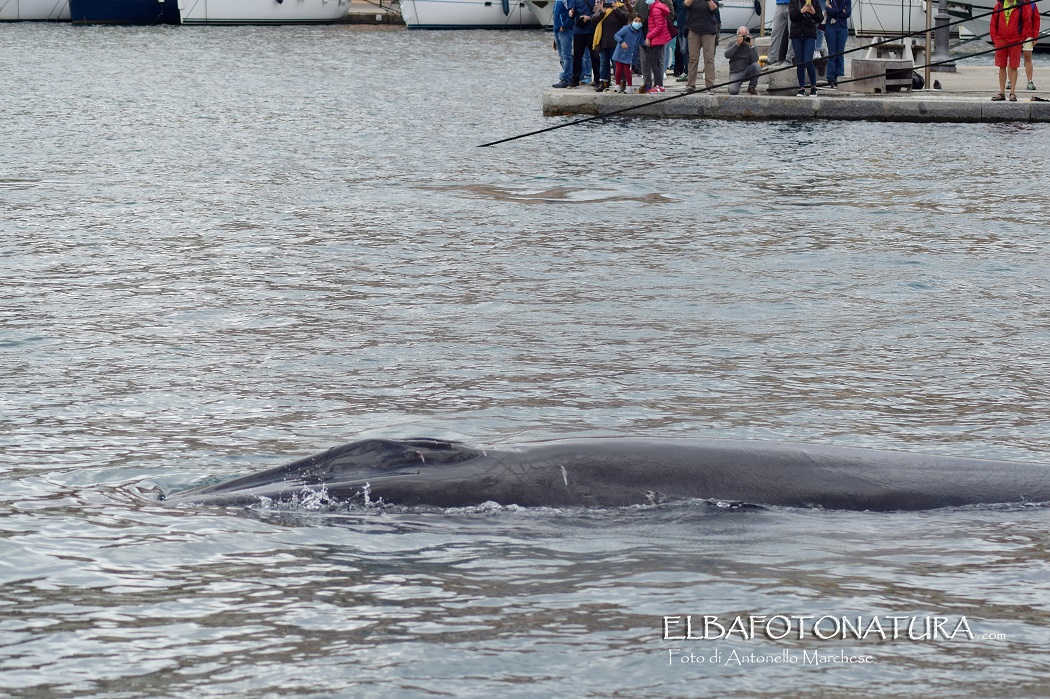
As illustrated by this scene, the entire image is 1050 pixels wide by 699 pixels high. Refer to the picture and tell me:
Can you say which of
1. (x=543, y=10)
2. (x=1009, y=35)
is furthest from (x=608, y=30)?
(x=543, y=10)

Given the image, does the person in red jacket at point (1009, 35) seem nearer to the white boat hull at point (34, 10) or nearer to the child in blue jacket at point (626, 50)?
the child in blue jacket at point (626, 50)

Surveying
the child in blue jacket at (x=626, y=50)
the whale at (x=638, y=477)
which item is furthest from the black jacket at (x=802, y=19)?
the whale at (x=638, y=477)

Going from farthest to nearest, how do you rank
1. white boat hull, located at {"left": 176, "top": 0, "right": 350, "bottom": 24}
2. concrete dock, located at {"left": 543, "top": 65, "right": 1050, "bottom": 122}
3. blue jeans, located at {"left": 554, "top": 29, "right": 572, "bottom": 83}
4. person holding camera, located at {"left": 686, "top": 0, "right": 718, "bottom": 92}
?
white boat hull, located at {"left": 176, "top": 0, "right": 350, "bottom": 24} → blue jeans, located at {"left": 554, "top": 29, "right": 572, "bottom": 83} → person holding camera, located at {"left": 686, "top": 0, "right": 718, "bottom": 92} → concrete dock, located at {"left": 543, "top": 65, "right": 1050, "bottom": 122}

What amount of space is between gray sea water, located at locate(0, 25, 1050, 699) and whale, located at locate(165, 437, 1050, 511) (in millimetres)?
75

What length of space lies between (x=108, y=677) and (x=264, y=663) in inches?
16.6

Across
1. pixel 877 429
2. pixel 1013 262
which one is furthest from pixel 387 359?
pixel 1013 262

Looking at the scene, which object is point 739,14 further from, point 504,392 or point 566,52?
point 504,392

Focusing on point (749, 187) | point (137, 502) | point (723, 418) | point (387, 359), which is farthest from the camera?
point (749, 187)

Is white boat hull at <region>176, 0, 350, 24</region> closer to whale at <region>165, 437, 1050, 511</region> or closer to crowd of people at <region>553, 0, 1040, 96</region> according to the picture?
crowd of people at <region>553, 0, 1040, 96</region>

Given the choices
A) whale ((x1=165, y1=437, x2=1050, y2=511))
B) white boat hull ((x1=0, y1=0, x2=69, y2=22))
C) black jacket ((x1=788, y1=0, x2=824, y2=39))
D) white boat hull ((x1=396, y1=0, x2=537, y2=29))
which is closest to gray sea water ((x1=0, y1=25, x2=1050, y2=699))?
whale ((x1=165, y1=437, x2=1050, y2=511))

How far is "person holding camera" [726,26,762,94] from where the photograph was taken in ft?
75.1

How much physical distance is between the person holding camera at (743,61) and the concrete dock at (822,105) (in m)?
0.17

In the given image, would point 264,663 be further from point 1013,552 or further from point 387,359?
point 387,359

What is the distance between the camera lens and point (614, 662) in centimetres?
445
